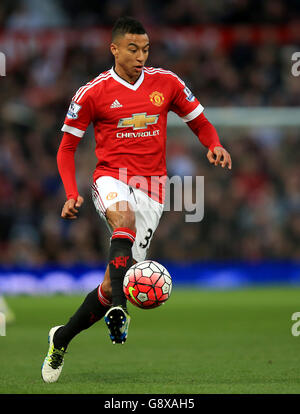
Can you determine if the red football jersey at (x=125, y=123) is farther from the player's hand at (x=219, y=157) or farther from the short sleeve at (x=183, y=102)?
the player's hand at (x=219, y=157)

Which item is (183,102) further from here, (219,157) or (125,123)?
(219,157)

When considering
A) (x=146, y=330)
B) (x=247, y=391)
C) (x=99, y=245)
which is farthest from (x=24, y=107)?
(x=247, y=391)

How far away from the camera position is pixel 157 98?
631 cm

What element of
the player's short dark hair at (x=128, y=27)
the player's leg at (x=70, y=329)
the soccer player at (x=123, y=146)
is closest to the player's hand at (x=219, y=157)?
the soccer player at (x=123, y=146)

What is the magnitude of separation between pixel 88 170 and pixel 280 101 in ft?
13.7

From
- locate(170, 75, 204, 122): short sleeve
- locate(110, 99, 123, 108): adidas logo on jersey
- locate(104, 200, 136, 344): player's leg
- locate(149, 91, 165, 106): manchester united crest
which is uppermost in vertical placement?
locate(170, 75, 204, 122): short sleeve

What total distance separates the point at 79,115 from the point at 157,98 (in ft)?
1.95

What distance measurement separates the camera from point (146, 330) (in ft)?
32.0

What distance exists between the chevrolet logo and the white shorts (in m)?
0.41

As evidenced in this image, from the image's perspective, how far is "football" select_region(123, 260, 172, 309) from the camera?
5.50 m
